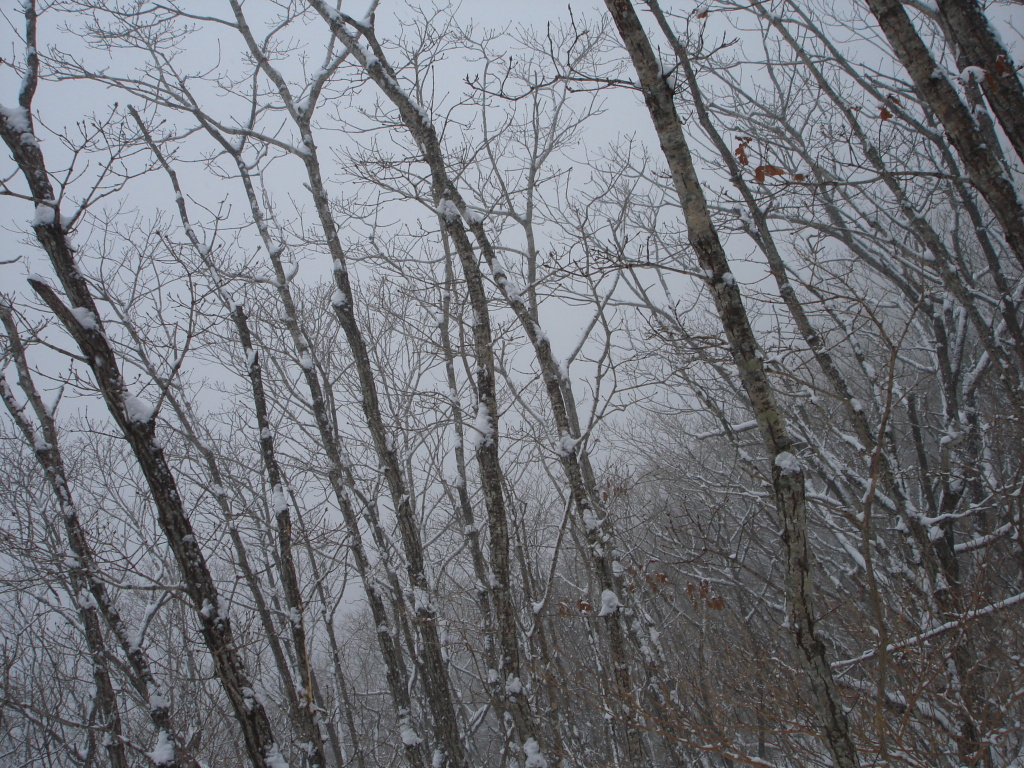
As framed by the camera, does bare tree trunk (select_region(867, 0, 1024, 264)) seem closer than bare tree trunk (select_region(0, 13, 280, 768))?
Yes

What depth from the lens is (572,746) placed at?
845 cm

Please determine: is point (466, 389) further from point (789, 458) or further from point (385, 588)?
point (789, 458)

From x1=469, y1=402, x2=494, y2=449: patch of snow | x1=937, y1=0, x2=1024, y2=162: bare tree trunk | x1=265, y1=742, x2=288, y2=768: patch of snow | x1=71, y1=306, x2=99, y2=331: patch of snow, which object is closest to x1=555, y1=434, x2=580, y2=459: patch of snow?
x1=469, y1=402, x2=494, y2=449: patch of snow

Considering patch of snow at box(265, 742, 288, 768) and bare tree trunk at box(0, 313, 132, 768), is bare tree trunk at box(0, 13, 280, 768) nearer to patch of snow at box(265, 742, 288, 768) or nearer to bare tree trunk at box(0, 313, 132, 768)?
patch of snow at box(265, 742, 288, 768)

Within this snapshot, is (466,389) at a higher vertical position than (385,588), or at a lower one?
higher

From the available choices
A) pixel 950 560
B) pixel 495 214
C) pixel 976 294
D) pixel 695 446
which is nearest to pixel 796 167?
pixel 976 294

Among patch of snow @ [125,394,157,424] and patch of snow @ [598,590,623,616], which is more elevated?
patch of snow @ [125,394,157,424]

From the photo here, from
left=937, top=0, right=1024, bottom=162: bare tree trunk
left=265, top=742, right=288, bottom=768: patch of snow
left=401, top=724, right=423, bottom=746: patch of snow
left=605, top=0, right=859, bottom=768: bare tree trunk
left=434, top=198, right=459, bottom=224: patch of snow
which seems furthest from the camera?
left=401, top=724, right=423, bottom=746: patch of snow

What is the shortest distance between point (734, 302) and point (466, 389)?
23.6ft

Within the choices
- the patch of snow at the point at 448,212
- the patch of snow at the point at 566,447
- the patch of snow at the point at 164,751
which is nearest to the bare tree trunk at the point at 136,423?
the patch of snow at the point at 164,751

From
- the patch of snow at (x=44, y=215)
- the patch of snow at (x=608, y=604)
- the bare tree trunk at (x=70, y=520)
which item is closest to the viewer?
the patch of snow at (x=44, y=215)

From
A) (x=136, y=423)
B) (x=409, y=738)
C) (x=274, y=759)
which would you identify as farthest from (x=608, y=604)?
(x=136, y=423)

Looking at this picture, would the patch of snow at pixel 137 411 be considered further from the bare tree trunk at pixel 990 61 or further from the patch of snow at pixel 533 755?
the bare tree trunk at pixel 990 61

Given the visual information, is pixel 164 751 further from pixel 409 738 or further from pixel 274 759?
pixel 409 738
